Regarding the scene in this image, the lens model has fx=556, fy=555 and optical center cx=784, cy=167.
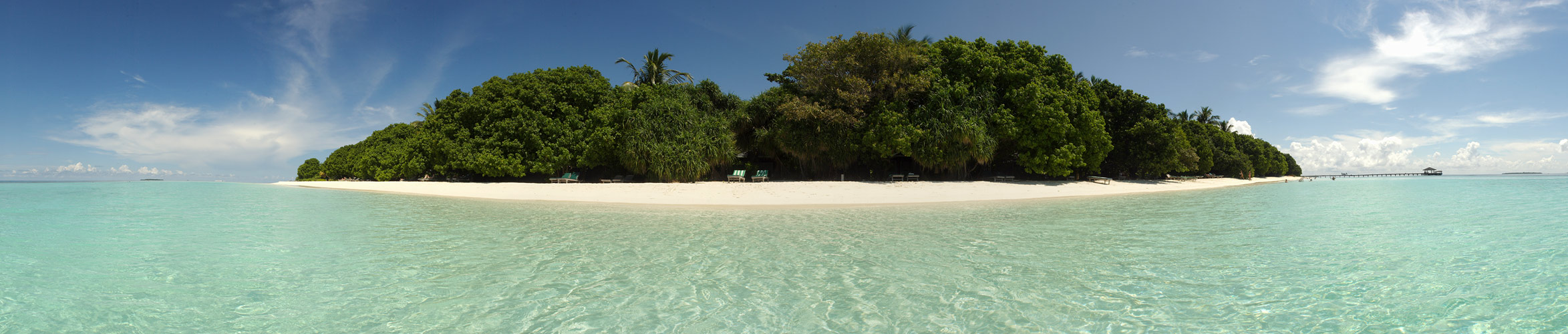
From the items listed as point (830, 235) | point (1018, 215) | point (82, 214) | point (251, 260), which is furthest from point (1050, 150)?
point (82, 214)

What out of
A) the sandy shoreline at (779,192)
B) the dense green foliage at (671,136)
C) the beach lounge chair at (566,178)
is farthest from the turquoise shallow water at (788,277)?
the beach lounge chair at (566,178)

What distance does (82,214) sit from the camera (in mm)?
11898

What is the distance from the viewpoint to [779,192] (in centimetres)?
1884

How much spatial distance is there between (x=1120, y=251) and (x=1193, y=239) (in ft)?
6.04

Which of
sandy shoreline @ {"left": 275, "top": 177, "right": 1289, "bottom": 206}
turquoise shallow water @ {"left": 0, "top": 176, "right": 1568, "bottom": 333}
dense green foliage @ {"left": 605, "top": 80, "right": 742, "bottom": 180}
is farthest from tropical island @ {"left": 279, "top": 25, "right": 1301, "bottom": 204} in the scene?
turquoise shallow water @ {"left": 0, "top": 176, "right": 1568, "bottom": 333}

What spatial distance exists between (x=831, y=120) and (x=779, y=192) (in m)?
5.44

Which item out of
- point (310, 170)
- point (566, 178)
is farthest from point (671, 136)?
point (310, 170)

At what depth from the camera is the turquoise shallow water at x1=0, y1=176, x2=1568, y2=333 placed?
365 centimetres

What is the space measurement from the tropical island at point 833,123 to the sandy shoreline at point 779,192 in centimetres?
179

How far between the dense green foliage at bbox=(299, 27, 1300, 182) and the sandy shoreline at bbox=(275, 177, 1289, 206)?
1.73m

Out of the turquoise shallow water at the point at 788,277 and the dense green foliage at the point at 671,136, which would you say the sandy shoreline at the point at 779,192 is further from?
the turquoise shallow water at the point at 788,277

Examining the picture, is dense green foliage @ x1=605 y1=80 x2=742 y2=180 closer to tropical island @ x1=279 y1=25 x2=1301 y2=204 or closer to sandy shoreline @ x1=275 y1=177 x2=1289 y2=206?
tropical island @ x1=279 y1=25 x2=1301 y2=204

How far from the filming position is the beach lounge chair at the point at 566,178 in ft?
81.7

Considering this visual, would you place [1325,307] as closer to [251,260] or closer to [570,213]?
[251,260]
